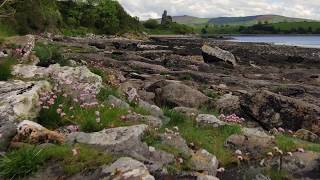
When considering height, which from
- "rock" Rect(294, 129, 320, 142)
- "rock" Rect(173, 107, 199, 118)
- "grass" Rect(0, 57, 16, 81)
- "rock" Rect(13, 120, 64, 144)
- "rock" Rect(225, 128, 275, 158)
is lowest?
"rock" Rect(294, 129, 320, 142)

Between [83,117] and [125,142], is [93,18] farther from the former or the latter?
[125,142]

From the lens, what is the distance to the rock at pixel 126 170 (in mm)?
9268

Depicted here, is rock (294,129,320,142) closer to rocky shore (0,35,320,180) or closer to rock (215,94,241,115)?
rocky shore (0,35,320,180)

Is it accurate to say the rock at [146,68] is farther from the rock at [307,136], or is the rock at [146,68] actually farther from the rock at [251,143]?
the rock at [251,143]

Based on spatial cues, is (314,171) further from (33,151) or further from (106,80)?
(106,80)

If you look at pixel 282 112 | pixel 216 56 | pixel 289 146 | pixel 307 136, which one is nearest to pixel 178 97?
pixel 282 112

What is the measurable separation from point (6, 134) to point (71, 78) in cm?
536

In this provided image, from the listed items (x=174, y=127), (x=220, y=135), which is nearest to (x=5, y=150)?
(x=174, y=127)

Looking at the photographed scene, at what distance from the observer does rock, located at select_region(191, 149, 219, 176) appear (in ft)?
36.4

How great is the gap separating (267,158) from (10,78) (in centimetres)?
817

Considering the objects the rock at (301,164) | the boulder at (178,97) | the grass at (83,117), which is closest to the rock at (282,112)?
the boulder at (178,97)

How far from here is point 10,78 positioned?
16453mm

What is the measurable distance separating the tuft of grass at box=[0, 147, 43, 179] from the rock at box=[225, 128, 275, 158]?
454 cm

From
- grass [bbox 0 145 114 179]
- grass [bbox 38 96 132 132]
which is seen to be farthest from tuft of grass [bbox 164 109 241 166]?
grass [bbox 0 145 114 179]
